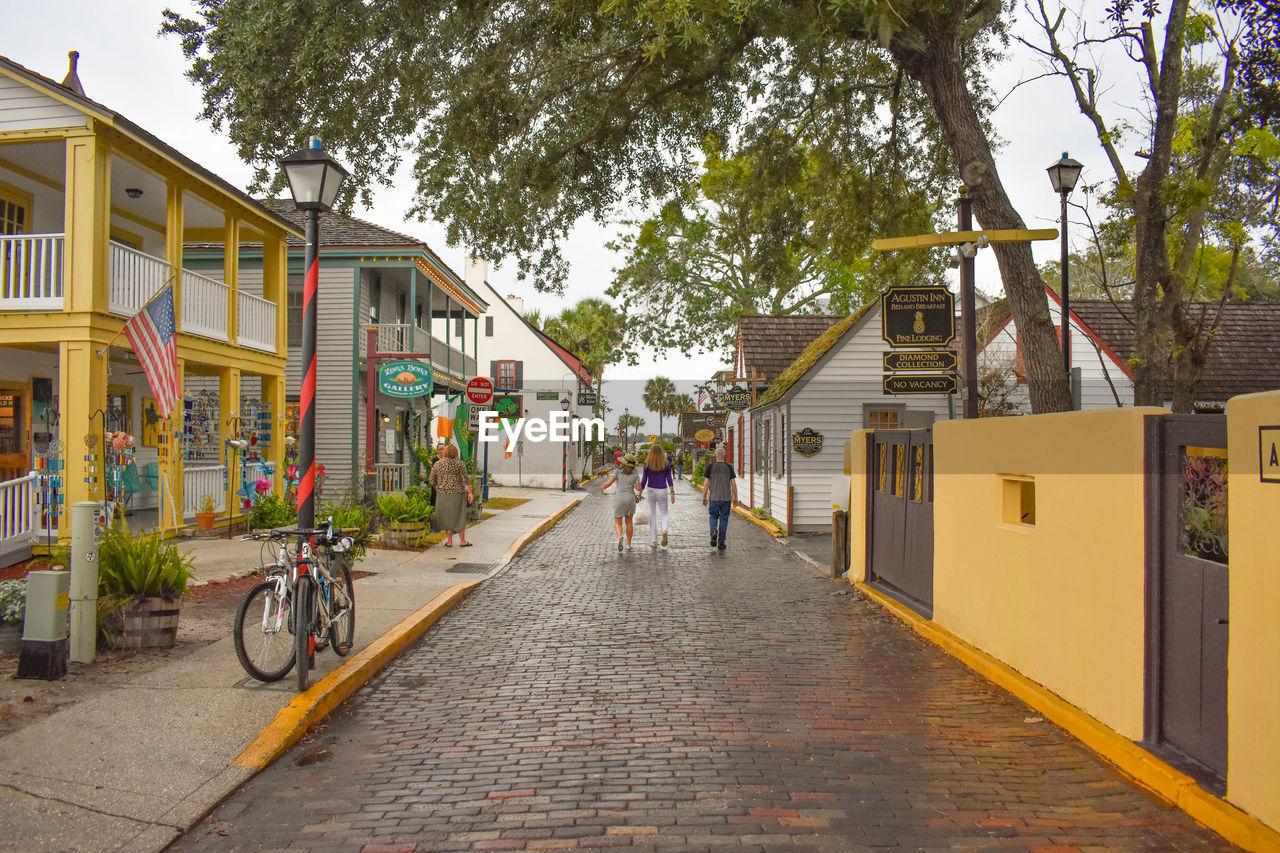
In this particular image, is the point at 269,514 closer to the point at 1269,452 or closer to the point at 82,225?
the point at 82,225

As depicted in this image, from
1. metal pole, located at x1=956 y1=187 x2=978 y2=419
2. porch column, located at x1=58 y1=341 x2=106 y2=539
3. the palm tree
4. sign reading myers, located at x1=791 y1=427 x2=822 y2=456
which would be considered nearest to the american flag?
porch column, located at x1=58 y1=341 x2=106 y2=539

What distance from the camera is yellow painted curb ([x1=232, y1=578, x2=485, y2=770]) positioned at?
533 cm

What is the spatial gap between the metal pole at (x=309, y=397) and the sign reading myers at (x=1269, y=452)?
6221 millimetres

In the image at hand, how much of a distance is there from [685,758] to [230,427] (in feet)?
42.5

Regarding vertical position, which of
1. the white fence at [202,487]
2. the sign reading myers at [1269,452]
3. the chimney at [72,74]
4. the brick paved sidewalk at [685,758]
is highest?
the chimney at [72,74]

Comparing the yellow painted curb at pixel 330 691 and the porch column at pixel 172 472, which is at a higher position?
the porch column at pixel 172 472

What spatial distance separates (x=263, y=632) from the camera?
645 centimetres

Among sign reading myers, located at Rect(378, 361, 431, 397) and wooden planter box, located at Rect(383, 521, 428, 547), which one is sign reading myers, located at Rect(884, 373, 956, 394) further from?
sign reading myers, located at Rect(378, 361, 431, 397)

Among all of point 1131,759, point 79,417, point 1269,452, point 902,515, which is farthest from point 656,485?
point 1269,452

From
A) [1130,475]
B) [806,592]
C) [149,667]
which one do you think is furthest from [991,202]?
[149,667]

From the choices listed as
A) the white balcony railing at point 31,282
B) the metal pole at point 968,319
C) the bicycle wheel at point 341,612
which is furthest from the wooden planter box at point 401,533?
the metal pole at point 968,319

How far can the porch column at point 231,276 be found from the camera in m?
16.2

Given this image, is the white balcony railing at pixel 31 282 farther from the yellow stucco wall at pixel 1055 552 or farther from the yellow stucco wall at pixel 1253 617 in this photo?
the yellow stucco wall at pixel 1253 617

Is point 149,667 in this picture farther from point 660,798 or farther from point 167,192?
point 167,192
